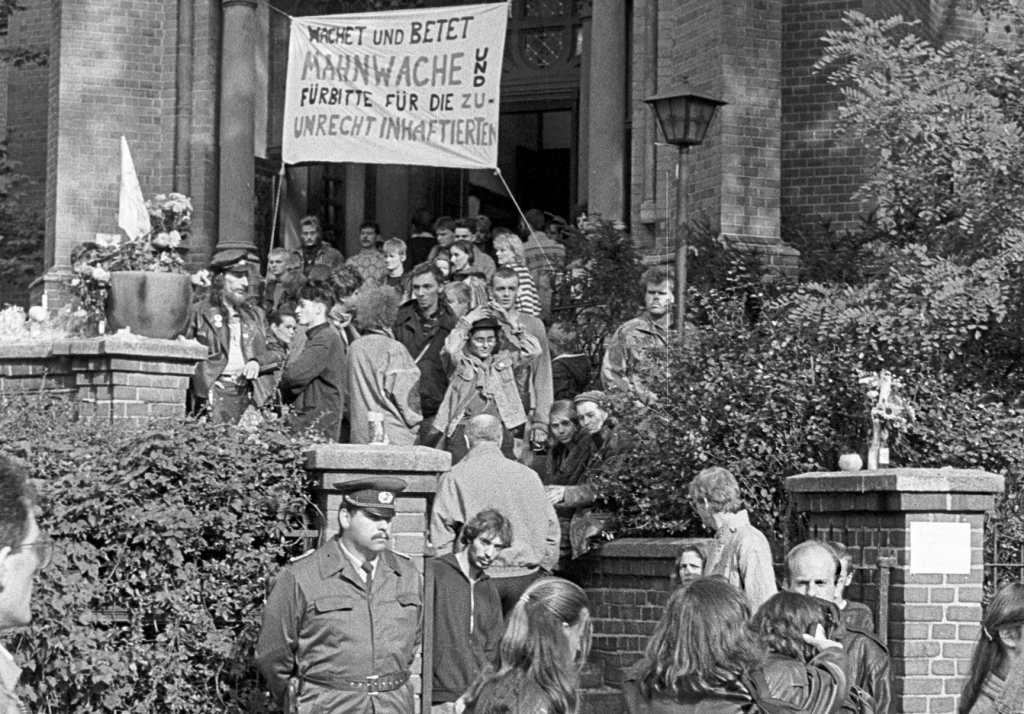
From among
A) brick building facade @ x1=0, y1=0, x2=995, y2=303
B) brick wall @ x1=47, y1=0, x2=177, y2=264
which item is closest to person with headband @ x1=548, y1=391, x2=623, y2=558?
brick building facade @ x1=0, y1=0, x2=995, y2=303

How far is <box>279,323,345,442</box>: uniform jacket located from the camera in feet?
37.6

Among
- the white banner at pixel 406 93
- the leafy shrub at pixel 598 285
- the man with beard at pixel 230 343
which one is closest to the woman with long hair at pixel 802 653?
the man with beard at pixel 230 343

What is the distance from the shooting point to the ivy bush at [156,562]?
8.46 metres

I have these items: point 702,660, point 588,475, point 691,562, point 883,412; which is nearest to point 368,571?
point 691,562

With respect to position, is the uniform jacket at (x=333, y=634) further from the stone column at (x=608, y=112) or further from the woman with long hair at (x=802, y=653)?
the stone column at (x=608, y=112)

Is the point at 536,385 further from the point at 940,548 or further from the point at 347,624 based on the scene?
the point at 347,624

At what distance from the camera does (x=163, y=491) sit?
8969mm

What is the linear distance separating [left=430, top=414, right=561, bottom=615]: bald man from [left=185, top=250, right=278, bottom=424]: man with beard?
2502 mm

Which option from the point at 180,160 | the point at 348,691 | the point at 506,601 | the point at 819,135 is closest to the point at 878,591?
the point at 506,601

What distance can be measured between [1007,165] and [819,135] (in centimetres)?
731

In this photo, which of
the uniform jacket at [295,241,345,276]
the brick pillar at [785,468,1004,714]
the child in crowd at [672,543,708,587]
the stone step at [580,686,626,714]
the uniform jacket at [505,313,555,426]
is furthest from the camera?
the uniform jacket at [295,241,345,276]

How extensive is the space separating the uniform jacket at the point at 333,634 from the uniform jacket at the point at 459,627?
606 millimetres

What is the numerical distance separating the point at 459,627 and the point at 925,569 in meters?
2.46

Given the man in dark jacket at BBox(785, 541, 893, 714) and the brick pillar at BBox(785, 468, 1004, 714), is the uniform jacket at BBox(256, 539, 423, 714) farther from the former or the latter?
the brick pillar at BBox(785, 468, 1004, 714)
